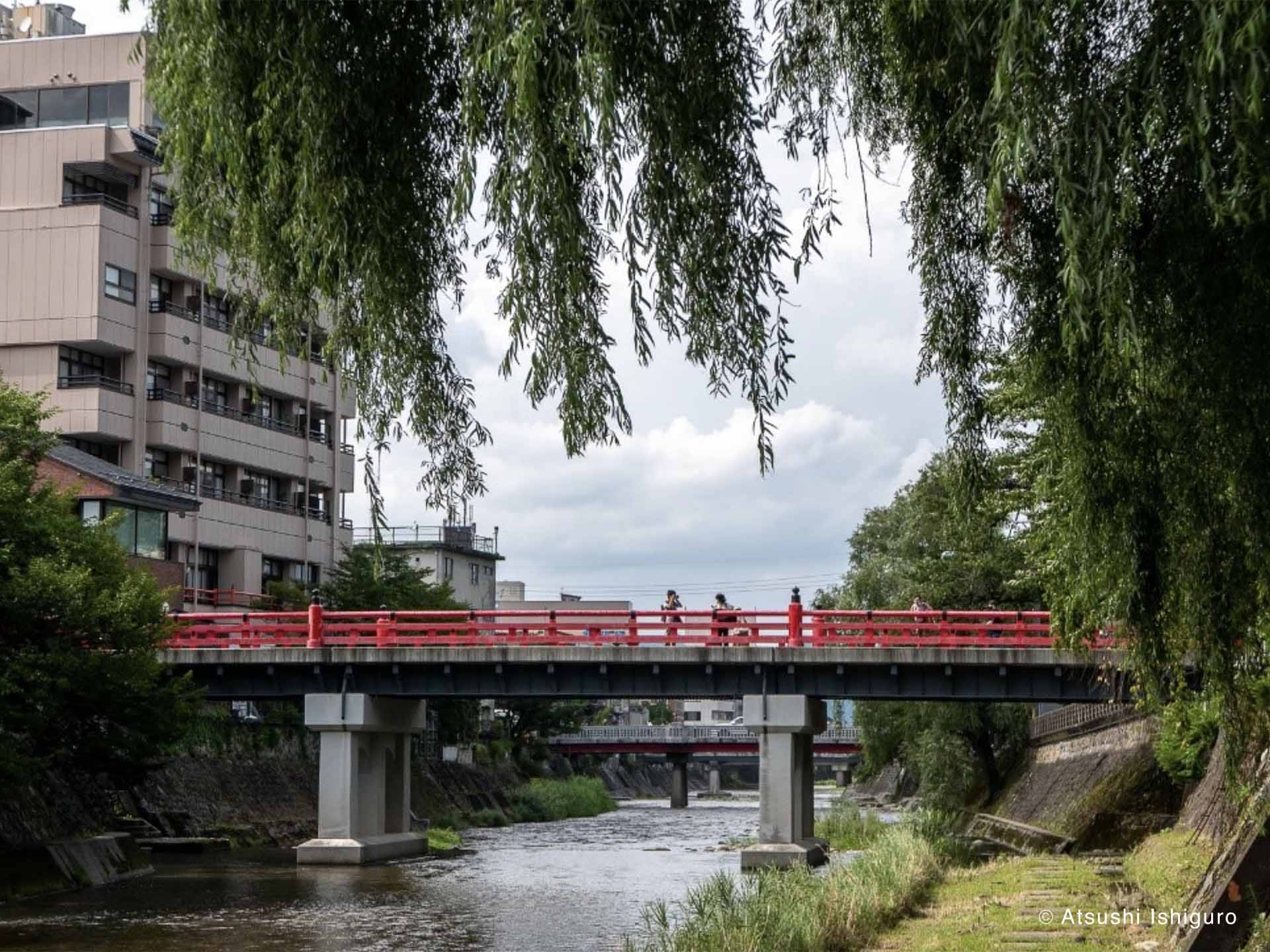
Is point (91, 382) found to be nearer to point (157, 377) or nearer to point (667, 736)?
point (157, 377)

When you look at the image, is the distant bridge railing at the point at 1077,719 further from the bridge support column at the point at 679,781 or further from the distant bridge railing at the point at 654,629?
the bridge support column at the point at 679,781

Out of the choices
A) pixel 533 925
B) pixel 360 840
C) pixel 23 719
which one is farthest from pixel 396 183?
pixel 360 840

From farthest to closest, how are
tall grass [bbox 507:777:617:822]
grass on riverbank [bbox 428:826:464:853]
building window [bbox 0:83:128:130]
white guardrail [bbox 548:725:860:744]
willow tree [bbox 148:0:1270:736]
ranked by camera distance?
white guardrail [bbox 548:725:860:744]
tall grass [bbox 507:777:617:822]
building window [bbox 0:83:128:130]
grass on riverbank [bbox 428:826:464:853]
willow tree [bbox 148:0:1270:736]

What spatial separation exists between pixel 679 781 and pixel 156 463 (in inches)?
2405

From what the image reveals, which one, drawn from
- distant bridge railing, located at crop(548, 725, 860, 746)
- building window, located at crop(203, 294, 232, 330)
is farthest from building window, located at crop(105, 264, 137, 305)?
distant bridge railing, located at crop(548, 725, 860, 746)

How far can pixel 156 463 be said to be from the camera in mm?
76125

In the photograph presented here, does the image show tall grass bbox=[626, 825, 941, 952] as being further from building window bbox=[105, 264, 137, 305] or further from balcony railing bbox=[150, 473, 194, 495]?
building window bbox=[105, 264, 137, 305]

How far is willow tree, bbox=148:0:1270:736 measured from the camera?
9797 mm

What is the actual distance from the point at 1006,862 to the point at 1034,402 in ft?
98.0

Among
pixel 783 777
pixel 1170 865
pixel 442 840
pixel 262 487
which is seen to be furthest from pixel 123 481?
pixel 1170 865

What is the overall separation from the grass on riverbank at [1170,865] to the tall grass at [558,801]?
51.5 metres

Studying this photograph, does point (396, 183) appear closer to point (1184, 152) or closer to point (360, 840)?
point (1184, 152)

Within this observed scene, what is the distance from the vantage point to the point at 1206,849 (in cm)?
3069

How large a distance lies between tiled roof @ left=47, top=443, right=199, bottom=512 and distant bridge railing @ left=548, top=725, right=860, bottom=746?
54.2 meters
